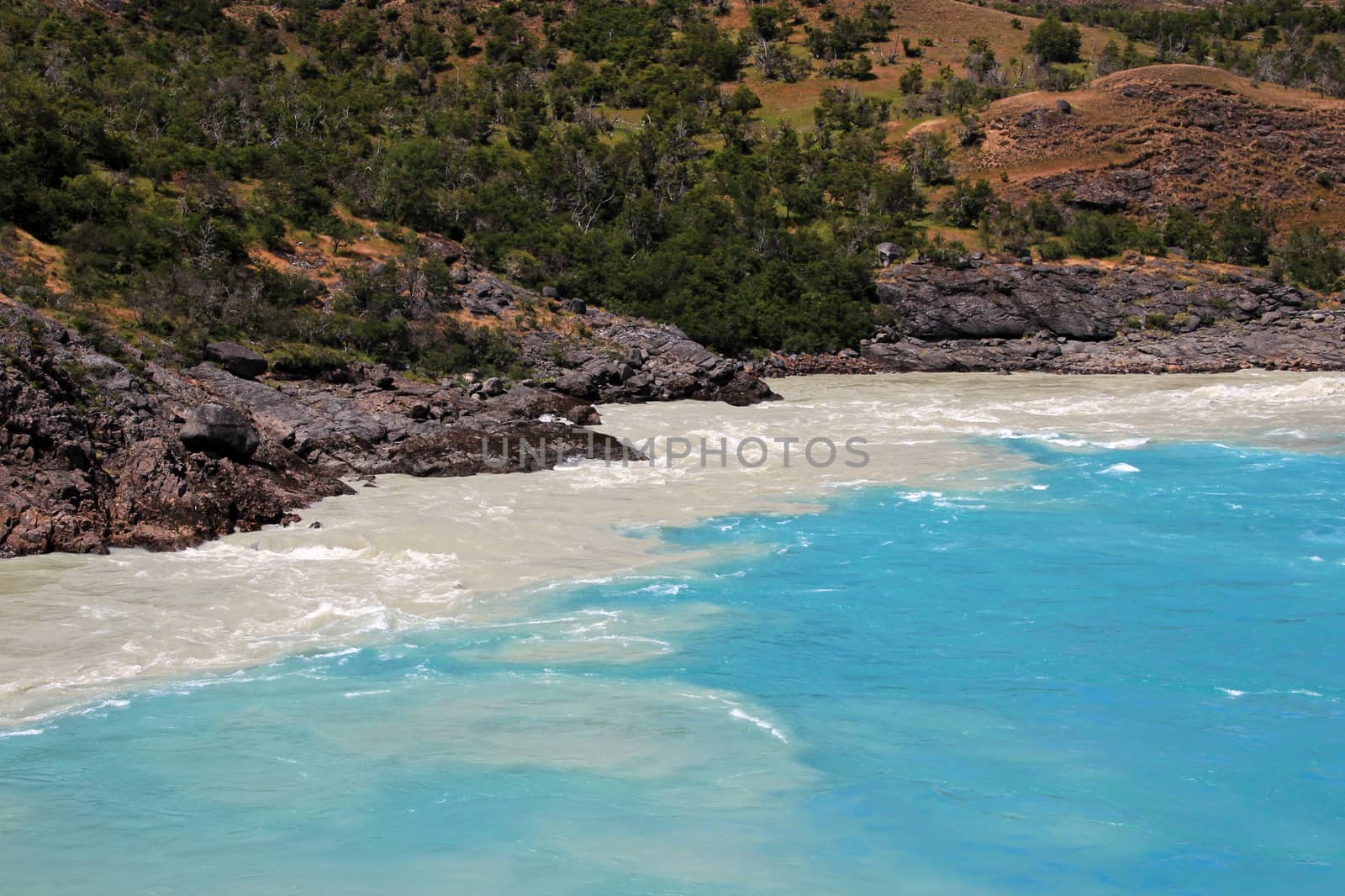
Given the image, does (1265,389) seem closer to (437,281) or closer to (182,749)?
(437,281)

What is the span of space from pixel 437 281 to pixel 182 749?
91.1 feet

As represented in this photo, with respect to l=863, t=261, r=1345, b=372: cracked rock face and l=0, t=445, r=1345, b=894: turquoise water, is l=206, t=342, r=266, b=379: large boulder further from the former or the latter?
l=863, t=261, r=1345, b=372: cracked rock face

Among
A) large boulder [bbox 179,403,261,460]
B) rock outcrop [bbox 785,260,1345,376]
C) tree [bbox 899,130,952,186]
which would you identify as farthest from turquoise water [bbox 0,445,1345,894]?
tree [bbox 899,130,952,186]

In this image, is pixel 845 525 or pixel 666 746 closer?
pixel 666 746

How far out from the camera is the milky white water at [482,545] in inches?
571

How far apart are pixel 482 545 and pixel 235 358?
12.4 meters

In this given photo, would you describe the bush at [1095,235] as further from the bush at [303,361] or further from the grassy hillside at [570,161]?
the bush at [303,361]

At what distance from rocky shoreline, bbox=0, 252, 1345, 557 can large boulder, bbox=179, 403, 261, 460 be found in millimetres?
39

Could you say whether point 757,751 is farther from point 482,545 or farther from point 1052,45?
point 1052,45

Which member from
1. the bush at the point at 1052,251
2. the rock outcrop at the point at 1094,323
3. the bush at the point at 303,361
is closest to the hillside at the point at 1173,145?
the bush at the point at 1052,251

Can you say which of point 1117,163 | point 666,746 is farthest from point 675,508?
point 1117,163

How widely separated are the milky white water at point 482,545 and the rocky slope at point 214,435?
2.61 feet

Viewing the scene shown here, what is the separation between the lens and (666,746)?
11648 millimetres

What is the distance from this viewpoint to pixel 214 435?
2186cm
